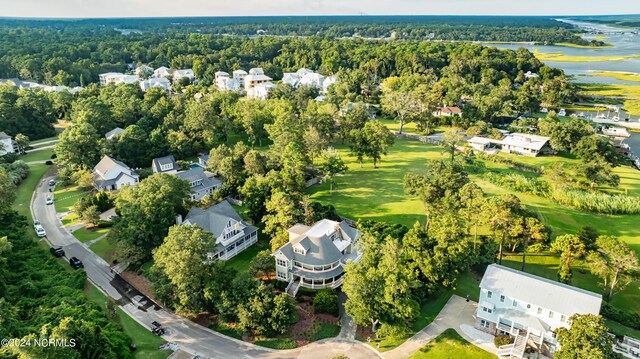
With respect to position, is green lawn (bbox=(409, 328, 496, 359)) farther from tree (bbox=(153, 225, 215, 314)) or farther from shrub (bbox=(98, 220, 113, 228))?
shrub (bbox=(98, 220, 113, 228))

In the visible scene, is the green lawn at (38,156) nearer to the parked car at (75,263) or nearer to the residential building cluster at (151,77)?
the parked car at (75,263)

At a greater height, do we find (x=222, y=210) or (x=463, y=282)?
(x=222, y=210)

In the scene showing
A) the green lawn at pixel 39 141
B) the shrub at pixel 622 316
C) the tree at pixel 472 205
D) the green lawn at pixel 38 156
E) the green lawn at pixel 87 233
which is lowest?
the green lawn at pixel 87 233

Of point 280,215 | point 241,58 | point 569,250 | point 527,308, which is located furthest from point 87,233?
point 241,58

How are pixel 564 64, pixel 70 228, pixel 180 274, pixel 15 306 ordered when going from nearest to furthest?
pixel 15 306 < pixel 180 274 < pixel 70 228 < pixel 564 64

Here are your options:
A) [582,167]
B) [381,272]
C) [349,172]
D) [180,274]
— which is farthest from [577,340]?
[349,172]

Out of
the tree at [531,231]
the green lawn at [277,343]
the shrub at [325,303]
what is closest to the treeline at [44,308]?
the green lawn at [277,343]

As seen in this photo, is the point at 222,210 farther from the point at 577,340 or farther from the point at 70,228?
the point at 577,340
